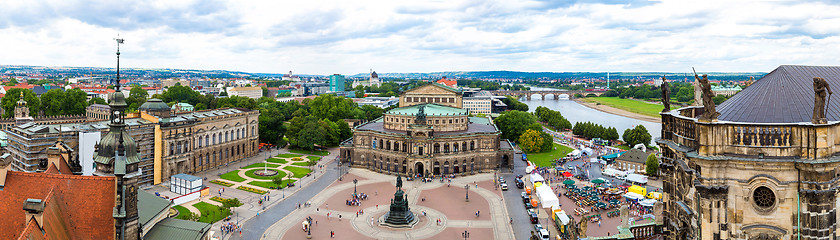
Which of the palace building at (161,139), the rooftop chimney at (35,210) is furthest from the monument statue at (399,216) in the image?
the rooftop chimney at (35,210)

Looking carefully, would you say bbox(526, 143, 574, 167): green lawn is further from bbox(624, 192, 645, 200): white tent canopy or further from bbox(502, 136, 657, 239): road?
bbox(624, 192, 645, 200): white tent canopy

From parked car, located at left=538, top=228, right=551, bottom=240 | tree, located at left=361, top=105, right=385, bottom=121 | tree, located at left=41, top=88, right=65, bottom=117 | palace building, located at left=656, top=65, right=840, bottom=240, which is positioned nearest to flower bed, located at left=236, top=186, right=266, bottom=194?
parked car, located at left=538, top=228, right=551, bottom=240

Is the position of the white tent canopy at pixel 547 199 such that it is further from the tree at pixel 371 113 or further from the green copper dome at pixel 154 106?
A: the tree at pixel 371 113

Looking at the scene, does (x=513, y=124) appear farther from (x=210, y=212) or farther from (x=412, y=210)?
(x=210, y=212)

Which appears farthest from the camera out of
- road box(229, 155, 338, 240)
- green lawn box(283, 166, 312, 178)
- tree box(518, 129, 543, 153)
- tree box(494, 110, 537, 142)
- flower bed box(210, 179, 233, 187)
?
tree box(494, 110, 537, 142)

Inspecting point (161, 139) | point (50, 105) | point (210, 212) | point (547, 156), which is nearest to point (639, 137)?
point (547, 156)

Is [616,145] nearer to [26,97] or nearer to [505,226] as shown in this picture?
[505,226]
